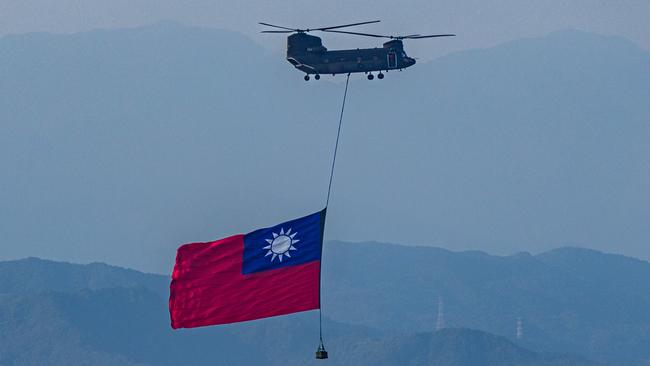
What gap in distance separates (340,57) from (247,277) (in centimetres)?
5722

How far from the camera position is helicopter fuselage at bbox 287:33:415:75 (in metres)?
130

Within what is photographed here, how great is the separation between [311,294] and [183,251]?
6.90 m

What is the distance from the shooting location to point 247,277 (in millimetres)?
78625

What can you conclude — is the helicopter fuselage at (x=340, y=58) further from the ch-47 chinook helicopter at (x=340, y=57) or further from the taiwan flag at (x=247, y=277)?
the taiwan flag at (x=247, y=277)

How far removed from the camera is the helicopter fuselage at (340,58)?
427 feet

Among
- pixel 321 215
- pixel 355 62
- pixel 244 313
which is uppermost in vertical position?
pixel 355 62

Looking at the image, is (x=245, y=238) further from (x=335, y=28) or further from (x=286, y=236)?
(x=335, y=28)

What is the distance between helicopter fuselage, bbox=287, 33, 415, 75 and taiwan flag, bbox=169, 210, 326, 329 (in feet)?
168

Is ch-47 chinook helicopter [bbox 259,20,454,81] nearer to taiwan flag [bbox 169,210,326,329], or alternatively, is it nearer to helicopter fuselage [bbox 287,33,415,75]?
helicopter fuselage [bbox 287,33,415,75]

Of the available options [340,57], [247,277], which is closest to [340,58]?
[340,57]

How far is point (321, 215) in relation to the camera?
78312 mm

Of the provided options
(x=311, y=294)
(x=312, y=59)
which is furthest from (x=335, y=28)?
(x=311, y=294)

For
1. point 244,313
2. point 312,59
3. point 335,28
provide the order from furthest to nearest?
point 312,59, point 335,28, point 244,313

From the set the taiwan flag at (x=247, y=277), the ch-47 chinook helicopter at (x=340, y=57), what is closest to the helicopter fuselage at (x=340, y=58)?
the ch-47 chinook helicopter at (x=340, y=57)
